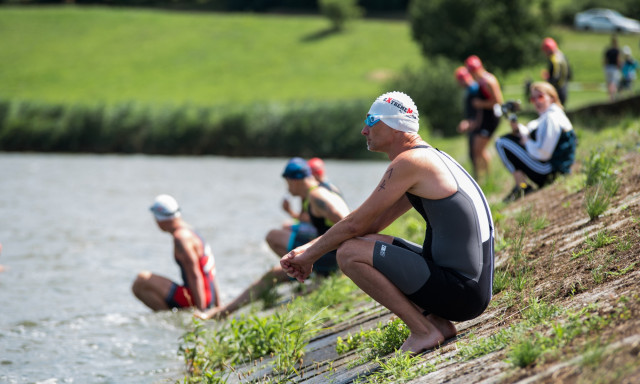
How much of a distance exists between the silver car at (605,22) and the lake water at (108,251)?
39898 millimetres

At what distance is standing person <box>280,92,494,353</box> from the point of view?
527 cm

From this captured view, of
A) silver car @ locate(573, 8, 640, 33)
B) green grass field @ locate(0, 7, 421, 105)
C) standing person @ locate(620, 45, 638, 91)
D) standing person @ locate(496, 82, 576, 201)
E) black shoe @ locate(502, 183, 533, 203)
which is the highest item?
standing person @ locate(496, 82, 576, 201)

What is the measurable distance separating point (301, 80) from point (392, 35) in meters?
14.6

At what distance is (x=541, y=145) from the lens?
10.3 metres

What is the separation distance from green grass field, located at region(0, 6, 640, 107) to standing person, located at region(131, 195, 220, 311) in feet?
166

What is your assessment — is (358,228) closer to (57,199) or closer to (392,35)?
(57,199)

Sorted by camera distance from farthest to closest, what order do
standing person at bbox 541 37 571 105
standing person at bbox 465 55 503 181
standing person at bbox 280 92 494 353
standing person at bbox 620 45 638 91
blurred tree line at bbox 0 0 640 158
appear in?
1. blurred tree line at bbox 0 0 640 158
2. standing person at bbox 620 45 638 91
3. standing person at bbox 541 37 571 105
4. standing person at bbox 465 55 503 181
5. standing person at bbox 280 92 494 353

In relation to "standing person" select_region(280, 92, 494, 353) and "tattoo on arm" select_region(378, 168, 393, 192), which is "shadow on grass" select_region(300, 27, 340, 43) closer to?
"standing person" select_region(280, 92, 494, 353)

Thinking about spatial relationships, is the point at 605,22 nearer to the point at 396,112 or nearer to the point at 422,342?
the point at 396,112

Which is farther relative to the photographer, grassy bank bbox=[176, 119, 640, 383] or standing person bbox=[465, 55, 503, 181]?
standing person bbox=[465, 55, 503, 181]

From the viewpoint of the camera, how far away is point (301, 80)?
70188 millimetres

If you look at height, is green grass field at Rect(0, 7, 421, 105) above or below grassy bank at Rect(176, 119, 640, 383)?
below

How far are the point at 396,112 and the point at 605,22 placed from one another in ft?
232

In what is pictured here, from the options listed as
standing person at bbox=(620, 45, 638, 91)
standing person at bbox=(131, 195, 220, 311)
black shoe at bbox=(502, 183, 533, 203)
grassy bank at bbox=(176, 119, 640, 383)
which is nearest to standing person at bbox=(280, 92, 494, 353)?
grassy bank at bbox=(176, 119, 640, 383)
